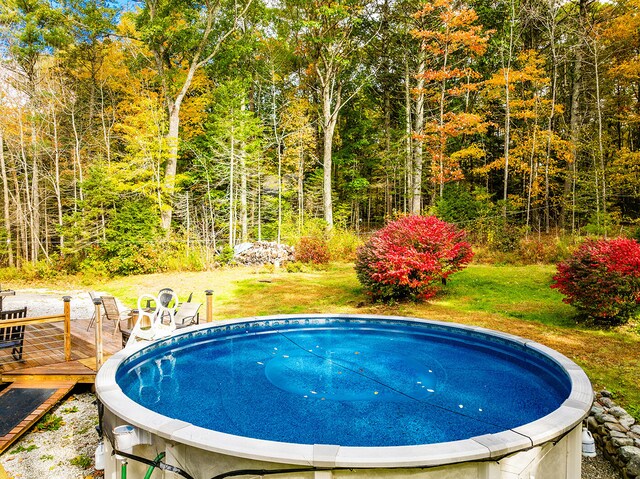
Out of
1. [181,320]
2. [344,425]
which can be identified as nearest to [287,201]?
[181,320]

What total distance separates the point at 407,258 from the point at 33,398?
6.42m

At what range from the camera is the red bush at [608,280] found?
21.2 feet

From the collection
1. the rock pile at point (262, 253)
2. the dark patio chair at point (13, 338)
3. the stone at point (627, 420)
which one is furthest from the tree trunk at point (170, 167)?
the stone at point (627, 420)

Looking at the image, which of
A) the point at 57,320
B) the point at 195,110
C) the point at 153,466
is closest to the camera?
the point at 153,466

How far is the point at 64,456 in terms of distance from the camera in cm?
402

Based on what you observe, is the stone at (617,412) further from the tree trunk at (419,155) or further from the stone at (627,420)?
the tree trunk at (419,155)

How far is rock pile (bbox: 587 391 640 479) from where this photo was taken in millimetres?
3432

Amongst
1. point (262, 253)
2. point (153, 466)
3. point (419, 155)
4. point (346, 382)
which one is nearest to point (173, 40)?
point (262, 253)

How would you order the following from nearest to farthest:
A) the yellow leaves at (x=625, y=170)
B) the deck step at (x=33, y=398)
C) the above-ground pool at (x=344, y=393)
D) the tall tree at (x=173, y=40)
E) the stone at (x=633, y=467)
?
the above-ground pool at (x=344, y=393), the stone at (x=633, y=467), the deck step at (x=33, y=398), the yellow leaves at (x=625, y=170), the tall tree at (x=173, y=40)

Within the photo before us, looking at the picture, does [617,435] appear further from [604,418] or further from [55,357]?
[55,357]

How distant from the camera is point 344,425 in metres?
3.88

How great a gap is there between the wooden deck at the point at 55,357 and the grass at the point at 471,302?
256 cm

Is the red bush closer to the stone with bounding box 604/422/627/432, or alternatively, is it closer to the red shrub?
the stone with bounding box 604/422/627/432

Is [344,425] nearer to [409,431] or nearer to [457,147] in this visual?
[409,431]
